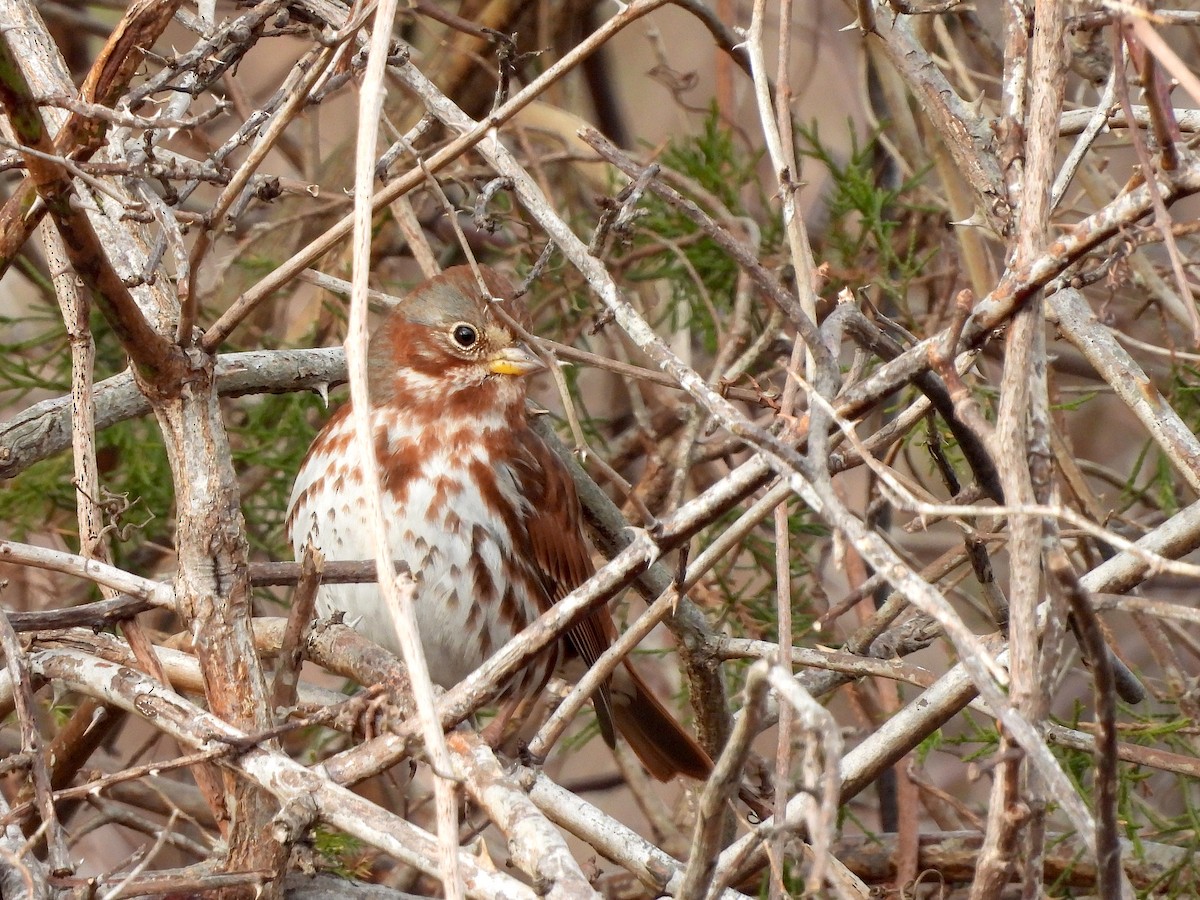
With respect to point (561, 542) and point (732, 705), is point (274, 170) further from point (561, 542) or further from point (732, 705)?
point (732, 705)

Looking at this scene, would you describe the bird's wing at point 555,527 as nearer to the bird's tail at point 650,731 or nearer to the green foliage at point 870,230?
the bird's tail at point 650,731

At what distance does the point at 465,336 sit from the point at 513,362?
156mm

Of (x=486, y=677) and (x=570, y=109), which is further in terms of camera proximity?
(x=570, y=109)

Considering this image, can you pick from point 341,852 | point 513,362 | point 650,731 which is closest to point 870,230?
point 513,362

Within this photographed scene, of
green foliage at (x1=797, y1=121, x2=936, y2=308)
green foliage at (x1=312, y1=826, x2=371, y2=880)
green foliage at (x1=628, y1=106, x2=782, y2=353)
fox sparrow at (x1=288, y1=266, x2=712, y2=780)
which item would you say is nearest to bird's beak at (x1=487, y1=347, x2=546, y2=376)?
fox sparrow at (x1=288, y1=266, x2=712, y2=780)

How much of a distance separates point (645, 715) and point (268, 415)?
1.68m

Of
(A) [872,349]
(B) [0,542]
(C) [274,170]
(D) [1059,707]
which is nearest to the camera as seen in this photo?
(A) [872,349]

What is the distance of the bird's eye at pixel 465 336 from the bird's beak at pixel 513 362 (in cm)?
7

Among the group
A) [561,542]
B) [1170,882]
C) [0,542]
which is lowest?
[1170,882]

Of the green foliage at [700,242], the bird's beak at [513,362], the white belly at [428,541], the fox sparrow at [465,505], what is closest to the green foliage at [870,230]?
the green foliage at [700,242]

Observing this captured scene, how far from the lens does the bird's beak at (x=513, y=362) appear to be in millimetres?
3857

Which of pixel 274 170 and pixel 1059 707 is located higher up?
pixel 274 170

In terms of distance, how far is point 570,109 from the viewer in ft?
17.4

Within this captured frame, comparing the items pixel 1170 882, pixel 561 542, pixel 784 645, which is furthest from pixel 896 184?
pixel 784 645
